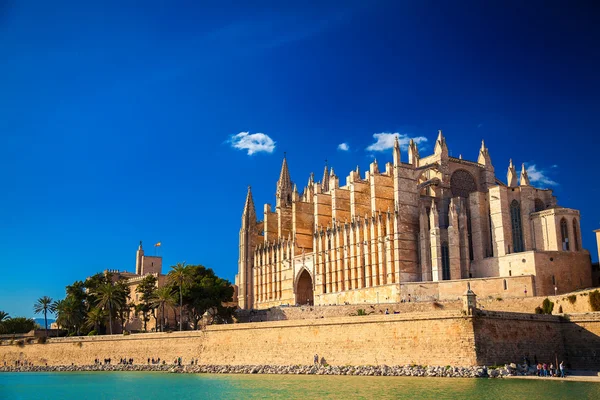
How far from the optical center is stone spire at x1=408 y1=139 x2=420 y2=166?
51.2 m

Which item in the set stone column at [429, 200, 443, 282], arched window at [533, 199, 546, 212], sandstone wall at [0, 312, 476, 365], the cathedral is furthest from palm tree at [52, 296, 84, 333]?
arched window at [533, 199, 546, 212]

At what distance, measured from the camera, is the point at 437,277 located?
4450 centimetres

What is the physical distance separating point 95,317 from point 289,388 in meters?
32.7

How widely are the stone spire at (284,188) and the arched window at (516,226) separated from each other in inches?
1032

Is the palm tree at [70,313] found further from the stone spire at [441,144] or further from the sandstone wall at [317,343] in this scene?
the stone spire at [441,144]

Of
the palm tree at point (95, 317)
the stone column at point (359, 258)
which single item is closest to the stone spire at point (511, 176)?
the stone column at point (359, 258)

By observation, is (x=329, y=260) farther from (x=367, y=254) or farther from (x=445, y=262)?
(x=445, y=262)

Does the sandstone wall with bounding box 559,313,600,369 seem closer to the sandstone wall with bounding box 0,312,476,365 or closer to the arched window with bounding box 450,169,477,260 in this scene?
the sandstone wall with bounding box 0,312,476,365

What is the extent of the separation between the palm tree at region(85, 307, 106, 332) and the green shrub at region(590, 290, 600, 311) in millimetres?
38909

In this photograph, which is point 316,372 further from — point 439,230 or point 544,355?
point 439,230

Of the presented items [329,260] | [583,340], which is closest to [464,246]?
[329,260]

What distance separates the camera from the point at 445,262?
45.6 meters

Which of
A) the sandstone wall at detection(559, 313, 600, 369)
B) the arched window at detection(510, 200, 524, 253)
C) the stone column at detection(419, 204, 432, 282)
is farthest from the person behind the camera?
the stone column at detection(419, 204, 432, 282)

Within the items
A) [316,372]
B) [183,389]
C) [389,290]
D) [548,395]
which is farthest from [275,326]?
[548,395]
